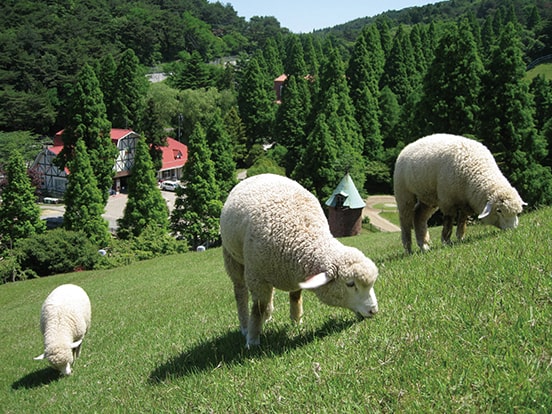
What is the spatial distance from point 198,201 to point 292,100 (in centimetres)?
2889

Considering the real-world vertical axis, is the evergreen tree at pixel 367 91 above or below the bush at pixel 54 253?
above

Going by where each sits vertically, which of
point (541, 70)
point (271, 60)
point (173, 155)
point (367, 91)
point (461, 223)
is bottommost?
point (173, 155)

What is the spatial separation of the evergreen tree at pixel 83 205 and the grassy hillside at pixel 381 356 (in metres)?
26.0

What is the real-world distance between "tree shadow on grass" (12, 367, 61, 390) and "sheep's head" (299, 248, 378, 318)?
752 centimetres

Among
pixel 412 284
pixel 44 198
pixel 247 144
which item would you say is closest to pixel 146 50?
pixel 247 144

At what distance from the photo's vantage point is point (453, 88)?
34.3m

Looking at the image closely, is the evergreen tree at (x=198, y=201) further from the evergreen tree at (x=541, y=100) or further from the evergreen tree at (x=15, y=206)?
the evergreen tree at (x=541, y=100)

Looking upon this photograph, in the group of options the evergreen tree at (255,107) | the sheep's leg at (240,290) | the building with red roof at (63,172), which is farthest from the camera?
the evergreen tree at (255,107)

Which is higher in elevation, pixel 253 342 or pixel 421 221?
pixel 421 221

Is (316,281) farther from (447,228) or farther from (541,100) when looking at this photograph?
(541,100)

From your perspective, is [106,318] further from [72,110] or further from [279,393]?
[72,110]

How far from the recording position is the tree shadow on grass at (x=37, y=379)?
426 inches

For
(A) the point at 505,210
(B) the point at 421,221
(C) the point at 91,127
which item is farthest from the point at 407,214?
(C) the point at 91,127

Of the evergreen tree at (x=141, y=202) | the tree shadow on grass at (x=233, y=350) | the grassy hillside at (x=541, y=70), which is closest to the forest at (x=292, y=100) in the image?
the evergreen tree at (x=141, y=202)
